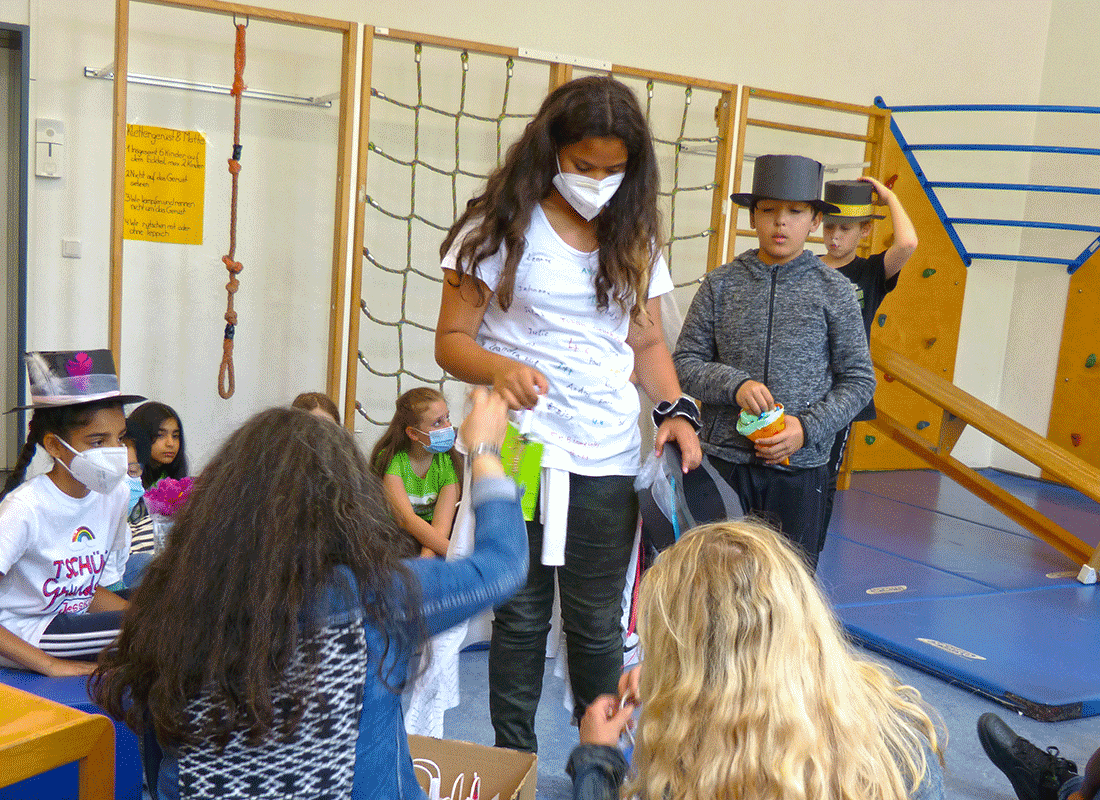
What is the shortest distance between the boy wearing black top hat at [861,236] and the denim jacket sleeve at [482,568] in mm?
1843

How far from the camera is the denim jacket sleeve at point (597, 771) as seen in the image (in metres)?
1.14

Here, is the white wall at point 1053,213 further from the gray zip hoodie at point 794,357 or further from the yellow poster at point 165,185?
the yellow poster at point 165,185

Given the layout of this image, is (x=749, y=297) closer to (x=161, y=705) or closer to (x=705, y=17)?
(x=161, y=705)

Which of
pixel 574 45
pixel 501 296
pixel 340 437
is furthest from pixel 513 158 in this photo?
pixel 574 45

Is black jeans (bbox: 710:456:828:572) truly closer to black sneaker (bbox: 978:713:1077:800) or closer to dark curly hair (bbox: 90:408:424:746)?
black sneaker (bbox: 978:713:1077:800)

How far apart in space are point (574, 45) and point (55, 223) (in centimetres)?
255

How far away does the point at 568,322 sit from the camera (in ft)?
5.52

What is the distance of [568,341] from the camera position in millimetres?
1686

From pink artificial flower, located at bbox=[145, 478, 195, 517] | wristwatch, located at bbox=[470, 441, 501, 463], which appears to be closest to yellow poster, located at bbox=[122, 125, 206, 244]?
pink artificial flower, located at bbox=[145, 478, 195, 517]

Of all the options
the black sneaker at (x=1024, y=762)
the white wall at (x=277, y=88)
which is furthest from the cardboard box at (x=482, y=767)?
the white wall at (x=277, y=88)

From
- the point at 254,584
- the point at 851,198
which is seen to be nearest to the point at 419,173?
the point at 851,198

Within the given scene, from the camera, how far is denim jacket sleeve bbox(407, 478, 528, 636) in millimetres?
1155

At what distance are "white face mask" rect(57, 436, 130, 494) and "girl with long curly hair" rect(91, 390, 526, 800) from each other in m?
0.90

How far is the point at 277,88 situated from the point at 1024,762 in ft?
12.3
